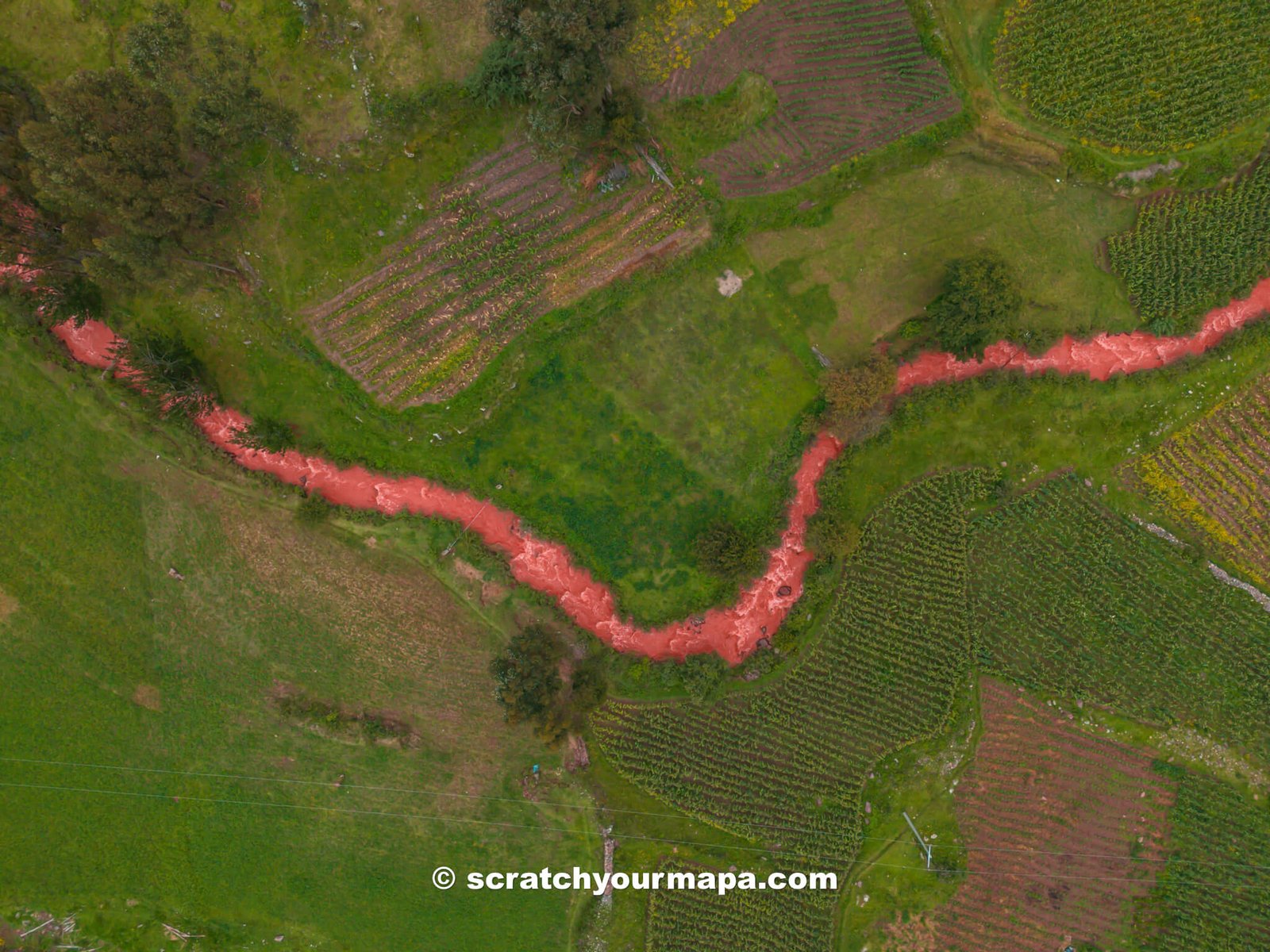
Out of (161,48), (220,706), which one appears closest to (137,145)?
(161,48)

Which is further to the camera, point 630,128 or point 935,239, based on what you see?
point 935,239

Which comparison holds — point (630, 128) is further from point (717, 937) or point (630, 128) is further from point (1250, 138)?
point (717, 937)

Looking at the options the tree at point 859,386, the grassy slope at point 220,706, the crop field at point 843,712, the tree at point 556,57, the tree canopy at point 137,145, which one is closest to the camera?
the tree canopy at point 137,145

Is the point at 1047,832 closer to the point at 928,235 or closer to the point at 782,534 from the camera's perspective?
the point at 782,534

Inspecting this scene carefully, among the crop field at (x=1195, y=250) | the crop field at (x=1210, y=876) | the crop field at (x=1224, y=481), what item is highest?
the crop field at (x=1195, y=250)

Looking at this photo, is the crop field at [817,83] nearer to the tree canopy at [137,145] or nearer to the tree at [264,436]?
the tree canopy at [137,145]

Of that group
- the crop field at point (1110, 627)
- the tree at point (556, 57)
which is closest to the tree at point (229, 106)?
the tree at point (556, 57)

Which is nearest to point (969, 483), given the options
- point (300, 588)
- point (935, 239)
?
point (935, 239)
